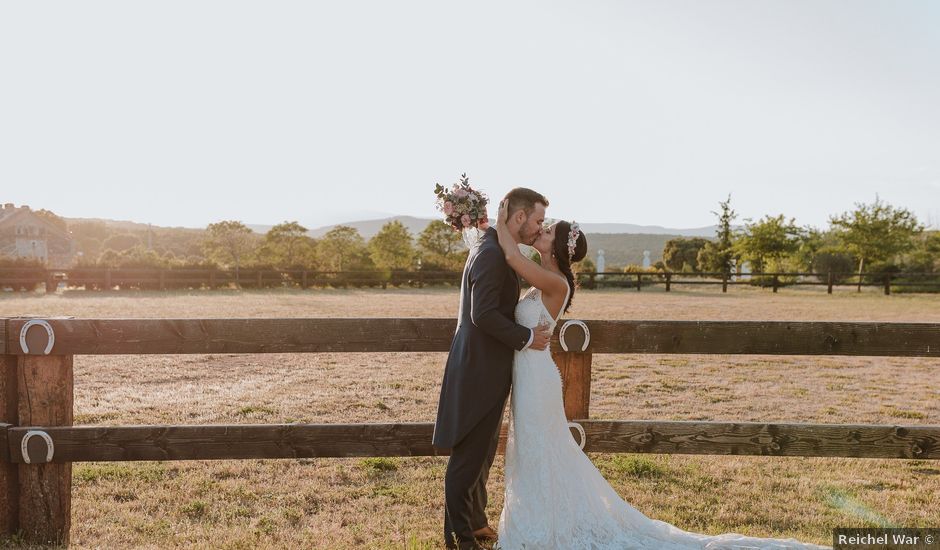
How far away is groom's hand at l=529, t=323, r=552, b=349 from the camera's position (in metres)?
3.51

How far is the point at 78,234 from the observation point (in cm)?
11012

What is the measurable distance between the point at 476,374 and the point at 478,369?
0.09 feet

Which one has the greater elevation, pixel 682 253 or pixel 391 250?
pixel 682 253

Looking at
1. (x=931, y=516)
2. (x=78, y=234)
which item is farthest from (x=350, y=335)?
(x=78, y=234)

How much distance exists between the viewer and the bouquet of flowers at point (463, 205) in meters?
3.67

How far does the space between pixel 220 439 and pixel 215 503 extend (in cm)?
116

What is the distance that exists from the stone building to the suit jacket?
64.8m

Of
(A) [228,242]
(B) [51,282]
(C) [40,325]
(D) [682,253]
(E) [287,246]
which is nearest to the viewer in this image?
(C) [40,325]

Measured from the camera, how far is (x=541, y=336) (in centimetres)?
353

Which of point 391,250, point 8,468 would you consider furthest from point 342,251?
point 8,468

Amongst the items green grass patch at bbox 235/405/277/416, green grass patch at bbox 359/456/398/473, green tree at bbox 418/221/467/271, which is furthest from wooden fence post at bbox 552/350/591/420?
green tree at bbox 418/221/467/271

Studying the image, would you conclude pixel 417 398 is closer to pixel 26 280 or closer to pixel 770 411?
pixel 770 411

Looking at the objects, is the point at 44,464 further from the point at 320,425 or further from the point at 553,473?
the point at 553,473

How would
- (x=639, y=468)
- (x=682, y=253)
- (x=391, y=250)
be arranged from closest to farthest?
(x=639, y=468), (x=391, y=250), (x=682, y=253)
